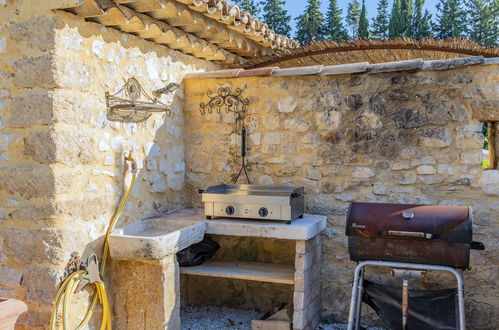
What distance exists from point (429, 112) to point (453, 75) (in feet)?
1.17

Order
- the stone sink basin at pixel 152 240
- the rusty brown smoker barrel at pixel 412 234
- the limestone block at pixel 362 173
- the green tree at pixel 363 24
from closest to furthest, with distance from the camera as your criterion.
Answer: the rusty brown smoker barrel at pixel 412 234, the stone sink basin at pixel 152 240, the limestone block at pixel 362 173, the green tree at pixel 363 24

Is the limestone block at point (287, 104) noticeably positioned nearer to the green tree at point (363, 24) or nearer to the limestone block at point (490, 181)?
the limestone block at point (490, 181)

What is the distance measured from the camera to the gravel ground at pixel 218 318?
4266 mm

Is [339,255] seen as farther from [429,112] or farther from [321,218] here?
[429,112]

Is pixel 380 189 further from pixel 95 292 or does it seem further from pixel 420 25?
pixel 420 25

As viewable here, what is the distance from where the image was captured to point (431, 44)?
179 inches

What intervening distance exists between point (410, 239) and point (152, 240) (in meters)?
1.78

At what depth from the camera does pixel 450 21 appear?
41.3 ft

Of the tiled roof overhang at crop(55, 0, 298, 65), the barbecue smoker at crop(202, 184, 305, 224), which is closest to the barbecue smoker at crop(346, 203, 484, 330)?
the barbecue smoker at crop(202, 184, 305, 224)

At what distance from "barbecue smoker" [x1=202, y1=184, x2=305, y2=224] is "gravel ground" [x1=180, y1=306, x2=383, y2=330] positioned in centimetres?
107

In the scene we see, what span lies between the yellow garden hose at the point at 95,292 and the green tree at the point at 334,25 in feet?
31.2

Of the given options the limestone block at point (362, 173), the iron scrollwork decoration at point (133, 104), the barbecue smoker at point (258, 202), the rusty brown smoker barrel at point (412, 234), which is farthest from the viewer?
the limestone block at point (362, 173)

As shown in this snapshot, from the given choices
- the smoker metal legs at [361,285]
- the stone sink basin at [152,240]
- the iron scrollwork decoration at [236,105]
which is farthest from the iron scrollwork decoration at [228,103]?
the smoker metal legs at [361,285]

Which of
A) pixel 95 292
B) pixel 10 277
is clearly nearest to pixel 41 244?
pixel 10 277
